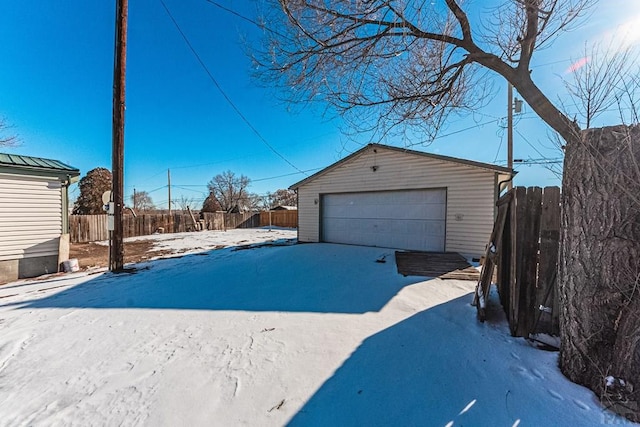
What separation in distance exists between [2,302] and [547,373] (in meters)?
7.25

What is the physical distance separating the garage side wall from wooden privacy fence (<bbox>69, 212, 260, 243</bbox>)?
139 inches

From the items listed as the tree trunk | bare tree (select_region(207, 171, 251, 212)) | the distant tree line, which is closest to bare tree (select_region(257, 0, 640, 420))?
the tree trunk

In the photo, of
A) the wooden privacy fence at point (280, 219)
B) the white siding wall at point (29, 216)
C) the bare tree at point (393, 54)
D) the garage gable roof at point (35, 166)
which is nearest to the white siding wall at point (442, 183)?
the bare tree at point (393, 54)

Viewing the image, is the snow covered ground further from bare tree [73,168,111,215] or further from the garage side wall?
bare tree [73,168,111,215]

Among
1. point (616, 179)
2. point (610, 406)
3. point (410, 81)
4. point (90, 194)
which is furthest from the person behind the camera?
point (90, 194)

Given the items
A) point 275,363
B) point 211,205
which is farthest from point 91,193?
point 275,363

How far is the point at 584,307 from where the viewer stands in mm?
1869

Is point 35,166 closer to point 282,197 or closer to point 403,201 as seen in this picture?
point 403,201

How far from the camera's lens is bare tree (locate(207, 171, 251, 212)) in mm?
38125

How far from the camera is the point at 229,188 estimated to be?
126 feet

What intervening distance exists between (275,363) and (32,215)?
25.6 feet

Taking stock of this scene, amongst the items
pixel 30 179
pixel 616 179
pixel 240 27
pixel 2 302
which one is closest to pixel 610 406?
pixel 616 179

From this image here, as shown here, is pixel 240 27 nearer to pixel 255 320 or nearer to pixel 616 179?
pixel 255 320

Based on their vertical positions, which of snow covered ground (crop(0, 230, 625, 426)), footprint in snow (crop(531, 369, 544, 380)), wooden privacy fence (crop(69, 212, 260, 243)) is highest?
wooden privacy fence (crop(69, 212, 260, 243))
